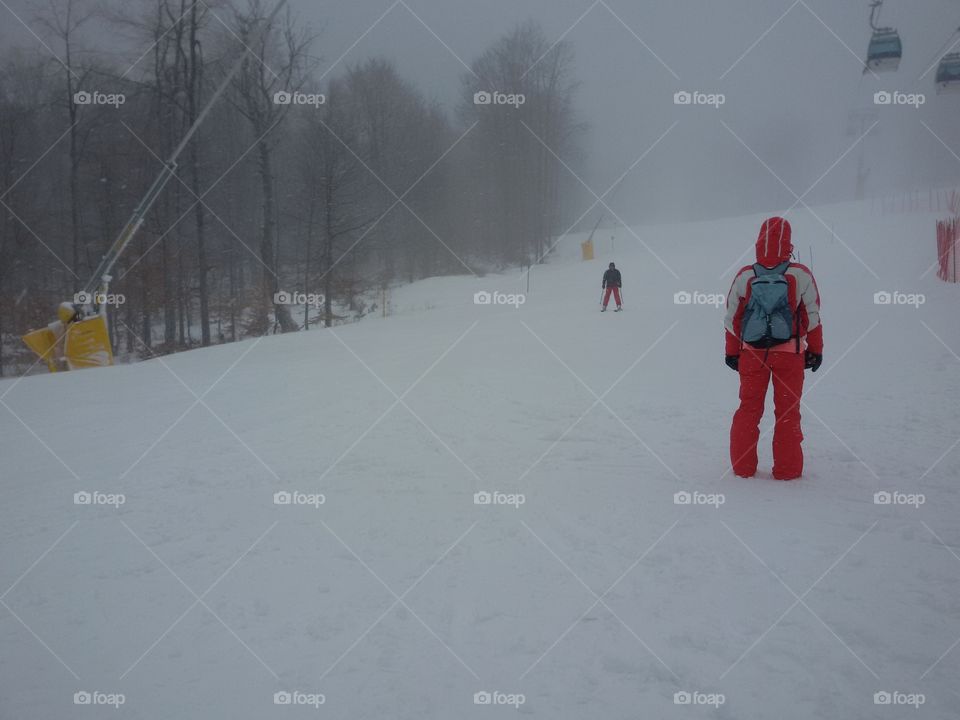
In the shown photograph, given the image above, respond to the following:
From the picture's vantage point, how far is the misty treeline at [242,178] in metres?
20.6

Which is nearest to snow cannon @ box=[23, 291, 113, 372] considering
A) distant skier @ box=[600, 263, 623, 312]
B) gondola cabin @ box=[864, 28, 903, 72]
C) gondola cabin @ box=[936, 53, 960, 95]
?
distant skier @ box=[600, 263, 623, 312]

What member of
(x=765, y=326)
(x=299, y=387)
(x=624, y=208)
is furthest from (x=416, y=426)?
(x=624, y=208)

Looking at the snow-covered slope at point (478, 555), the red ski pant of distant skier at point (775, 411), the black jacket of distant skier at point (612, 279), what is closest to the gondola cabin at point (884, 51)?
the black jacket of distant skier at point (612, 279)

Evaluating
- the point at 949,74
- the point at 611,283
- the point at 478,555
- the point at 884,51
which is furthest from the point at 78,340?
the point at 949,74

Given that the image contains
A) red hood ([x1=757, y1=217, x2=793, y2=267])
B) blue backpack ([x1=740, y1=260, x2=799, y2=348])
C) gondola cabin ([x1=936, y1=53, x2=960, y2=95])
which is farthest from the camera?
gondola cabin ([x1=936, y1=53, x2=960, y2=95])

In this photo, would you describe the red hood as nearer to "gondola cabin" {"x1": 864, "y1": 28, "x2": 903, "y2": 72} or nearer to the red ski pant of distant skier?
the red ski pant of distant skier

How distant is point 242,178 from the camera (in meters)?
34.3

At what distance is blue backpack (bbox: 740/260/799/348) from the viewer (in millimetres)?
4859

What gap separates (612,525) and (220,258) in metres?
29.9

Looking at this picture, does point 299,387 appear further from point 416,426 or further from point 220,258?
point 220,258

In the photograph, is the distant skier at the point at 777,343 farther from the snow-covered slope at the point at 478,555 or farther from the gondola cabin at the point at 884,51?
the gondola cabin at the point at 884,51

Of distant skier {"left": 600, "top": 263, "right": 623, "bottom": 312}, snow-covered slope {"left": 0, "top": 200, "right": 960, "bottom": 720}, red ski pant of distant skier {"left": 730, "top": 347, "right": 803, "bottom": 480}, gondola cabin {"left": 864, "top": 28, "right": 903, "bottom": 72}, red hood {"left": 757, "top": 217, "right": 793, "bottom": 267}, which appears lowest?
snow-covered slope {"left": 0, "top": 200, "right": 960, "bottom": 720}

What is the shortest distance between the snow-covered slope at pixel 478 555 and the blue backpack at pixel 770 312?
50.2 inches

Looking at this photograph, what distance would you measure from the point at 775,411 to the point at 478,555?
3.06 metres
